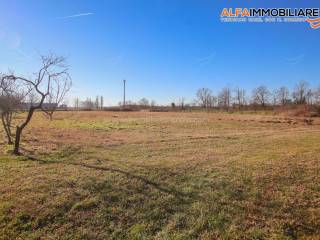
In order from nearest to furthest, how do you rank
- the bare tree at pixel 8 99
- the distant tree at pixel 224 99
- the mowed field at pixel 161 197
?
1. the mowed field at pixel 161 197
2. the bare tree at pixel 8 99
3. the distant tree at pixel 224 99

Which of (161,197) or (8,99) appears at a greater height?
(8,99)

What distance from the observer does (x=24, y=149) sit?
29.0ft

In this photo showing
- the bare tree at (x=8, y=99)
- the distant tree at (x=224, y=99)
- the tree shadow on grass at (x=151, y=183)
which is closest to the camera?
the tree shadow on grass at (x=151, y=183)

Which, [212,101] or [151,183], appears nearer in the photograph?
[151,183]

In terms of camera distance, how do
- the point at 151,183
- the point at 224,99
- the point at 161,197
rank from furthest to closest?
the point at 224,99, the point at 151,183, the point at 161,197

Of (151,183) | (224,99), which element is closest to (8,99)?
(151,183)

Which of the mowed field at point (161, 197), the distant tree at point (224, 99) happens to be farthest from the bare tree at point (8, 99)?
the distant tree at point (224, 99)

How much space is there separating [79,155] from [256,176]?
5577 mm

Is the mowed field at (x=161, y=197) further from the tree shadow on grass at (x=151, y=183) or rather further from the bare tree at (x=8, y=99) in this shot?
the bare tree at (x=8, y=99)

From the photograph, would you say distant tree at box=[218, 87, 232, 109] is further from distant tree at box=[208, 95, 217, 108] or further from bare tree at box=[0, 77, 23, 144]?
bare tree at box=[0, 77, 23, 144]

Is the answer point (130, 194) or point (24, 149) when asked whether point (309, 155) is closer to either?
point (130, 194)

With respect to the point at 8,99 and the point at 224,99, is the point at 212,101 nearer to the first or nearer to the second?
the point at 224,99

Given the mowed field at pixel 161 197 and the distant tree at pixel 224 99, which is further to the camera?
the distant tree at pixel 224 99

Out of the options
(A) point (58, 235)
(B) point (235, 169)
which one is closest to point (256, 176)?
(B) point (235, 169)
